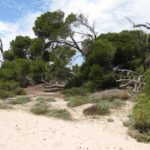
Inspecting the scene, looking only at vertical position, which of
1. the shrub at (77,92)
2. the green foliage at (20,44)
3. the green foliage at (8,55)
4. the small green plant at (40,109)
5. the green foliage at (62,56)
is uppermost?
the green foliage at (20,44)

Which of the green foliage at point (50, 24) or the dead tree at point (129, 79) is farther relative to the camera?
the green foliage at point (50, 24)

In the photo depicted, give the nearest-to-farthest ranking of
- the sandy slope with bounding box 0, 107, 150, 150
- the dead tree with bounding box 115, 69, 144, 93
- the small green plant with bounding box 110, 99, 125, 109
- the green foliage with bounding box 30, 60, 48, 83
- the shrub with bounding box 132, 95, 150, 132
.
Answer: the sandy slope with bounding box 0, 107, 150, 150, the shrub with bounding box 132, 95, 150, 132, the small green plant with bounding box 110, 99, 125, 109, the dead tree with bounding box 115, 69, 144, 93, the green foliage with bounding box 30, 60, 48, 83

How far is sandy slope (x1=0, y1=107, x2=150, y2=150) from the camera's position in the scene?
11.1m

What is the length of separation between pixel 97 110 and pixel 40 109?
2374 millimetres

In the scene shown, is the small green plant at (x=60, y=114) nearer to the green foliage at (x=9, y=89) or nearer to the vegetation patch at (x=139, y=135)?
the vegetation patch at (x=139, y=135)

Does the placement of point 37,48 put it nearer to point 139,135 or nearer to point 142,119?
point 142,119

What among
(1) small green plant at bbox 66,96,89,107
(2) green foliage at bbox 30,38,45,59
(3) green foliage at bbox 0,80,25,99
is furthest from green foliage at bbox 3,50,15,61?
(1) small green plant at bbox 66,96,89,107

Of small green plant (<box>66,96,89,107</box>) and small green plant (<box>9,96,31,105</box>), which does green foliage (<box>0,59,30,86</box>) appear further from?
small green plant (<box>66,96,89,107</box>)

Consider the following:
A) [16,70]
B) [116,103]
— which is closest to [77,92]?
[116,103]

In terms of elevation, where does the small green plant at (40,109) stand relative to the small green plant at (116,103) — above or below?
above

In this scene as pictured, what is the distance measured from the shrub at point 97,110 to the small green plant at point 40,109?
166 cm

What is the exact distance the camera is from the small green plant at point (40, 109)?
1631cm

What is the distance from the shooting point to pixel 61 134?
12.3 metres

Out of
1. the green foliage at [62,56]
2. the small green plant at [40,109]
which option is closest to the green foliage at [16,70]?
the green foliage at [62,56]
